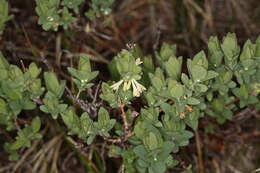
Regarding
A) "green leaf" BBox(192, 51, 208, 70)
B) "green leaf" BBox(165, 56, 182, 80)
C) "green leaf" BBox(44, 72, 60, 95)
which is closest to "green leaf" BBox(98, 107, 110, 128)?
"green leaf" BBox(44, 72, 60, 95)

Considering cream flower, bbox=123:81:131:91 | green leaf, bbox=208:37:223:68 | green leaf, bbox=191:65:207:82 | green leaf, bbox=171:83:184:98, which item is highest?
green leaf, bbox=208:37:223:68

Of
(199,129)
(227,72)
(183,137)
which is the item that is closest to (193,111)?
(183,137)

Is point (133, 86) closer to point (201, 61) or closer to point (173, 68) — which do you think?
point (173, 68)

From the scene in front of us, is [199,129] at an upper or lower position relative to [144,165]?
upper

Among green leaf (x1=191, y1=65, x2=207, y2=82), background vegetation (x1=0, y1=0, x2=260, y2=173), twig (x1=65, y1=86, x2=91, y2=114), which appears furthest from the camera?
background vegetation (x1=0, y1=0, x2=260, y2=173)

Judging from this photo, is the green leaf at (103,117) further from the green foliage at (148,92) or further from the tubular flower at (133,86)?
the tubular flower at (133,86)

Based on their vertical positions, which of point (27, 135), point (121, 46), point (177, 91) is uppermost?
point (121, 46)

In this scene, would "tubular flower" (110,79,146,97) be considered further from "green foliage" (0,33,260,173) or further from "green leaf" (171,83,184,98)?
"green leaf" (171,83,184,98)

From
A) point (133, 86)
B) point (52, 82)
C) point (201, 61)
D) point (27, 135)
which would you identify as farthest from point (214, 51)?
point (27, 135)

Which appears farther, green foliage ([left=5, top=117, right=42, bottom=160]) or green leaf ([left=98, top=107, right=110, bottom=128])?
green foliage ([left=5, top=117, right=42, bottom=160])

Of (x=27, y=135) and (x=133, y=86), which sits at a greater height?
(x=133, y=86)

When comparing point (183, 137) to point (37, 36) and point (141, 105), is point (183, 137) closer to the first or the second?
point (141, 105)
